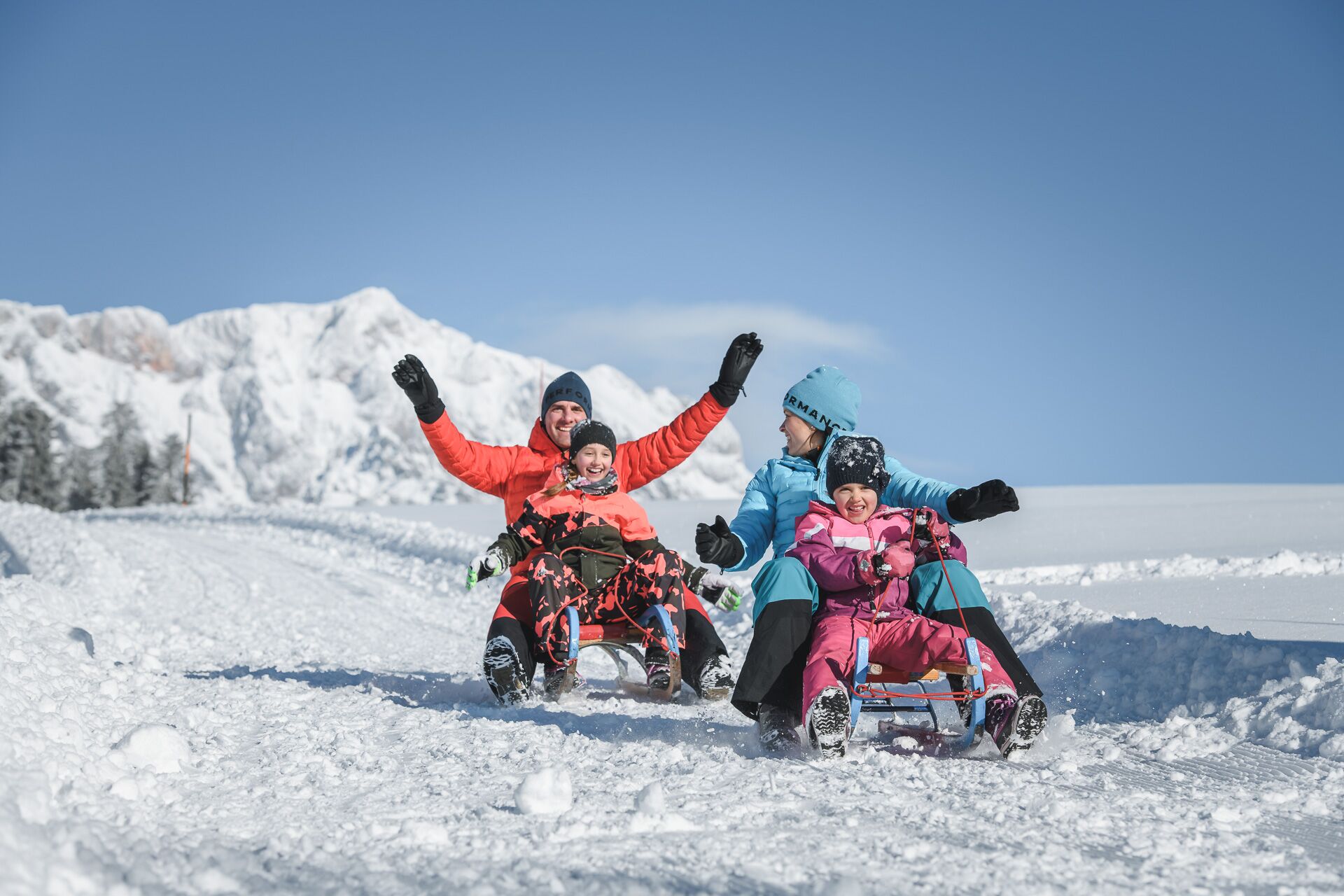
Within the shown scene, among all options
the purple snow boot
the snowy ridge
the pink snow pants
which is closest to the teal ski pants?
the pink snow pants

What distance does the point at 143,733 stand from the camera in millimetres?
3244

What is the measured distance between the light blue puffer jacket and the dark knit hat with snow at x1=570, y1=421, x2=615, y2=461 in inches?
32.9

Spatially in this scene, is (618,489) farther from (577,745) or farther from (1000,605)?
(1000,605)

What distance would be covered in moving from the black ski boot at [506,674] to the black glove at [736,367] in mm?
1799

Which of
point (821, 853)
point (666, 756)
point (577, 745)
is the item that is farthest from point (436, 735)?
point (821, 853)

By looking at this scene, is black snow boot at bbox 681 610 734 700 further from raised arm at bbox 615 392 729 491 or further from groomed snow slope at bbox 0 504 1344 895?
raised arm at bbox 615 392 729 491

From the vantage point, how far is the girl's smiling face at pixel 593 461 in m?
5.21

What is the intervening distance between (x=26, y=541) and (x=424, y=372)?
11.8 metres

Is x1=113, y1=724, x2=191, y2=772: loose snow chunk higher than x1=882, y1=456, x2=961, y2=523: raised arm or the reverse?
the reverse

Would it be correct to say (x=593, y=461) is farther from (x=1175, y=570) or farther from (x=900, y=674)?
(x=1175, y=570)

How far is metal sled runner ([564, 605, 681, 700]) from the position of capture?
4863 millimetres

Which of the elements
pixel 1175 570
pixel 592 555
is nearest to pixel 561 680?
pixel 592 555

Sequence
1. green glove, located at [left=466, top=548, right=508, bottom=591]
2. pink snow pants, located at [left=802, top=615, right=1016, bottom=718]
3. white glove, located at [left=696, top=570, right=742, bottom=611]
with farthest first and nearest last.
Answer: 1. green glove, located at [left=466, top=548, right=508, bottom=591]
2. white glove, located at [left=696, top=570, right=742, bottom=611]
3. pink snow pants, located at [left=802, top=615, right=1016, bottom=718]

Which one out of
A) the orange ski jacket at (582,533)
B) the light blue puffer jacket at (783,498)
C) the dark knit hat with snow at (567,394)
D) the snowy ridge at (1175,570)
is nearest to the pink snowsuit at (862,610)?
the light blue puffer jacket at (783,498)
